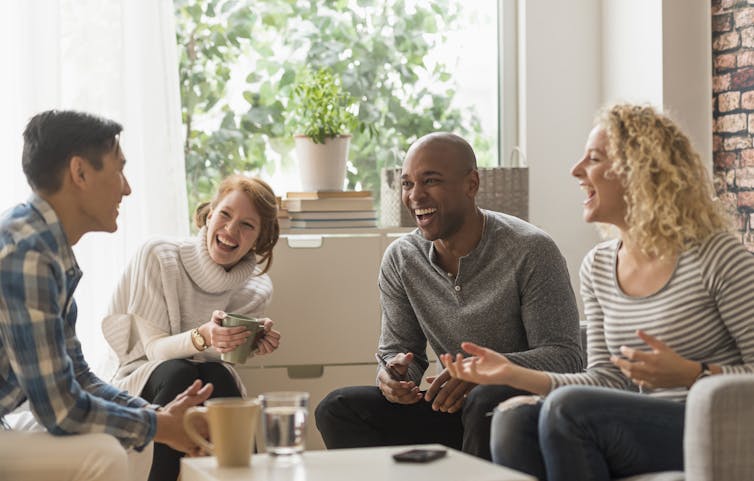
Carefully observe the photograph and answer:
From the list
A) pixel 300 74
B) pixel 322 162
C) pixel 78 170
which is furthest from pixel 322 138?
pixel 78 170

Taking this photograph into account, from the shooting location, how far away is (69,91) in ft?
12.2

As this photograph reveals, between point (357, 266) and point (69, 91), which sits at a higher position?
point (69, 91)

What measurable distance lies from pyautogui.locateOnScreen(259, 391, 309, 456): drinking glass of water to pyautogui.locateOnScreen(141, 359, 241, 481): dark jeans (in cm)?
114

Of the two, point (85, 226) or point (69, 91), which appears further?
point (69, 91)

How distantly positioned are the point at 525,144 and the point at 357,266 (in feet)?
3.24

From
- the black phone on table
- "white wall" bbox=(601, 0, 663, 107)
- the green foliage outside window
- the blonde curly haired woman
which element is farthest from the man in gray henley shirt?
the green foliage outside window

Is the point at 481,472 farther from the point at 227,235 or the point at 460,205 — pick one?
the point at 227,235

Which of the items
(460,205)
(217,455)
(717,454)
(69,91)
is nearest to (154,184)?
(69,91)

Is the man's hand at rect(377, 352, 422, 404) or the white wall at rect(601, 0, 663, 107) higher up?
the white wall at rect(601, 0, 663, 107)

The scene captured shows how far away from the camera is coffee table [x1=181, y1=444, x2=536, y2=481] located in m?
1.78

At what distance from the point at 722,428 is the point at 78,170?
4.43 feet

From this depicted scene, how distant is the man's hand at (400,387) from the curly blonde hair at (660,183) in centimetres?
69

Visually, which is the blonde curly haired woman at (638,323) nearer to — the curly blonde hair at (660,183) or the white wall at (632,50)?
the curly blonde hair at (660,183)

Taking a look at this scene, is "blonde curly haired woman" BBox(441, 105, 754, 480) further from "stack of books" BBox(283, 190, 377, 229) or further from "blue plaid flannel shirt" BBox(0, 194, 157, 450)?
"stack of books" BBox(283, 190, 377, 229)
